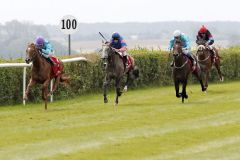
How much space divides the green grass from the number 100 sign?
10.0 feet

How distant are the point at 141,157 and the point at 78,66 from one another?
36.7 ft

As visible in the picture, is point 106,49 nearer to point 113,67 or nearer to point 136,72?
point 113,67

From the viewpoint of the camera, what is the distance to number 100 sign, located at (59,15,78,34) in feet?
71.4

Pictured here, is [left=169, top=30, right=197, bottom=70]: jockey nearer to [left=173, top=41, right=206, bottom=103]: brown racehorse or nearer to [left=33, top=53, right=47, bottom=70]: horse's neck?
[left=173, top=41, right=206, bottom=103]: brown racehorse

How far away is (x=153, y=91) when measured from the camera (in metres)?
22.6

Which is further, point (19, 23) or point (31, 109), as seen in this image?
point (19, 23)

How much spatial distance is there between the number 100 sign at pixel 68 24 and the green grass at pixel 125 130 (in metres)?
3.06

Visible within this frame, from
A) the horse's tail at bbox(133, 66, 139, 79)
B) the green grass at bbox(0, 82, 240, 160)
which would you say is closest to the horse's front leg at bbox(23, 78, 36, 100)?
the green grass at bbox(0, 82, 240, 160)

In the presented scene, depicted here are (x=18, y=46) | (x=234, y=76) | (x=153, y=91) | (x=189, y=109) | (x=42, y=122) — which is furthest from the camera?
(x=18, y=46)

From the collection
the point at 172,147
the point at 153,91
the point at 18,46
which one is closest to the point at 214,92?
the point at 153,91

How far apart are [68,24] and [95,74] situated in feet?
5.07

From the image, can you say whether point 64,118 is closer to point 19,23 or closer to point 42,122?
point 42,122

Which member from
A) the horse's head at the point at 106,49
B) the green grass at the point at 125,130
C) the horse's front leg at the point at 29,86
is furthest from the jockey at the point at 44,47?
the horse's head at the point at 106,49

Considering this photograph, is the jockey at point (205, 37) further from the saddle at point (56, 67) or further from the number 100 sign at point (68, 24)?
the saddle at point (56, 67)
